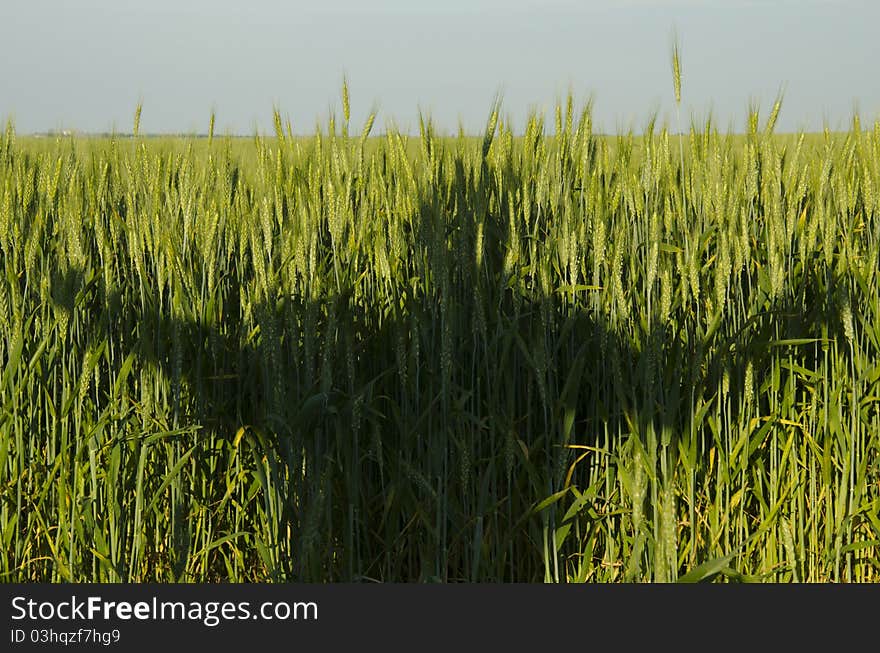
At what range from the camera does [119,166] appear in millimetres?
2549

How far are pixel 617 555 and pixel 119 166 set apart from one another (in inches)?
70.4

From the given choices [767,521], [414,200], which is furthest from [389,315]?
[767,521]

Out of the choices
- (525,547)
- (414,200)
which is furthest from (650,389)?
(414,200)

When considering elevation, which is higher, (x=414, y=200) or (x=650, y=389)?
(x=414, y=200)

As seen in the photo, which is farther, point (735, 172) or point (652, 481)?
point (735, 172)

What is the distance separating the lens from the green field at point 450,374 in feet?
5.86

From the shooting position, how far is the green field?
1.79 m

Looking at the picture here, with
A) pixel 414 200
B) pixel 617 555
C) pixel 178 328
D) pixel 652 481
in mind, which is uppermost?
pixel 414 200

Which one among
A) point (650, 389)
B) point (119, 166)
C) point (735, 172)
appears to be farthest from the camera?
point (119, 166)

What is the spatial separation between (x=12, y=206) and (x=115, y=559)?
40.8 inches

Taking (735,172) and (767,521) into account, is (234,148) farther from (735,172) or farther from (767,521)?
(767,521)

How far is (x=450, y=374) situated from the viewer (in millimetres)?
1816

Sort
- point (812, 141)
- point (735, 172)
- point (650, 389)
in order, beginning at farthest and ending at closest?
1. point (812, 141)
2. point (735, 172)
3. point (650, 389)

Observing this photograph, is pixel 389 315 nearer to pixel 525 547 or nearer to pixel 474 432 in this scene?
pixel 474 432
